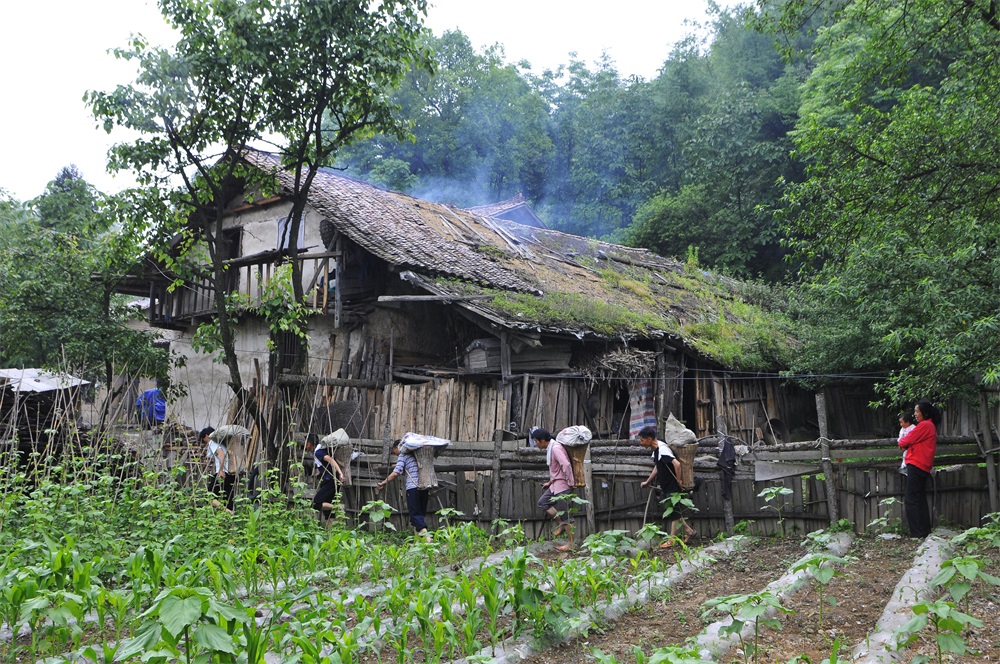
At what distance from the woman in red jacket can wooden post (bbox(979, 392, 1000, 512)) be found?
581 millimetres

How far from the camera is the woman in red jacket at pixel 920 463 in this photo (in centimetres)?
830

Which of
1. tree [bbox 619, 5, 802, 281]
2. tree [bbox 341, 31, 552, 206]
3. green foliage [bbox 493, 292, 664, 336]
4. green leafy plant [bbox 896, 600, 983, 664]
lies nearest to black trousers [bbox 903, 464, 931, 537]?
green leafy plant [bbox 896, 600, 983, 664]

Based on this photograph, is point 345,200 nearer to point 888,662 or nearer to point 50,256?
point 50,256

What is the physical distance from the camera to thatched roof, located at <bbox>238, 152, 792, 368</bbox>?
13.3 metres

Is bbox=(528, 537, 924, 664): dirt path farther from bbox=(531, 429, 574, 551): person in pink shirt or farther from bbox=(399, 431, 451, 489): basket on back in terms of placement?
bbox=(399, 431, 451, 489): basket on back

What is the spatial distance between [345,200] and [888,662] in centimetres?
1256

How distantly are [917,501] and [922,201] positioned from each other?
3.21 metres

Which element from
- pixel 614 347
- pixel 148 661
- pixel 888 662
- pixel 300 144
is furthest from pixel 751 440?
pixel 148 661

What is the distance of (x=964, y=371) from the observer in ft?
26.6

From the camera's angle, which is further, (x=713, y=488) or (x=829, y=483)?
(x=713, y=488)

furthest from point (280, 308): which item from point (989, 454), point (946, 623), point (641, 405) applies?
point (946, 623)

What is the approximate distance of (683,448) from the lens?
9164mm

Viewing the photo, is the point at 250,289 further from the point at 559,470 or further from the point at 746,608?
the point at 746,608

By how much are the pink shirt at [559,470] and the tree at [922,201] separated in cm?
348
